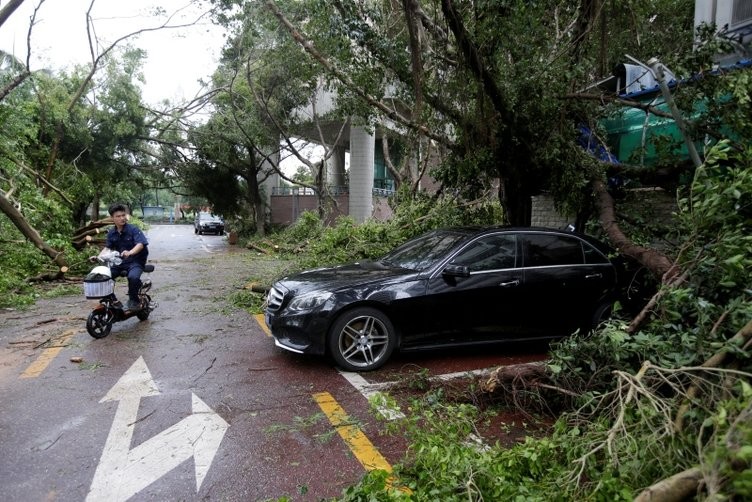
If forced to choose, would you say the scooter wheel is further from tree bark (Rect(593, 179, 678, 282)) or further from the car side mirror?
tree bark (Rect(593, 179, 678, 282))

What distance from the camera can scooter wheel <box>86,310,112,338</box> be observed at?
6059 millimetres

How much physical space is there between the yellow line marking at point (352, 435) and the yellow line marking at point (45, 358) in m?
3.02

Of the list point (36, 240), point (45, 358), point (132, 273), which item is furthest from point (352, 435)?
point (36, 240)

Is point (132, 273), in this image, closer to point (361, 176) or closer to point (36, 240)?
point (36, 240)

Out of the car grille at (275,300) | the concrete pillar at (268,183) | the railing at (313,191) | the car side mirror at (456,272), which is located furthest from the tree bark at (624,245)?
the concrete pillar at (268,183)

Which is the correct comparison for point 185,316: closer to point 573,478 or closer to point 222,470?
point 222,470

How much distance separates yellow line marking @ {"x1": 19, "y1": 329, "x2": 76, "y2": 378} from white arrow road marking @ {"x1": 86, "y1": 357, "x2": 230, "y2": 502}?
1.23 m

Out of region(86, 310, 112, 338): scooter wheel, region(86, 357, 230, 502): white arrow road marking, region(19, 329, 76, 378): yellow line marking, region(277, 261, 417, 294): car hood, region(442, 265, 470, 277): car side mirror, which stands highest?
region(442, 265, 470, 277): car side mirror

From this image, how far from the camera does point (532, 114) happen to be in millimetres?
7480

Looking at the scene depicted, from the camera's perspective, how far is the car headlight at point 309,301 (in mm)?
4820

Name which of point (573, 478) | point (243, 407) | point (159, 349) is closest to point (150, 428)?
point (243, 407)

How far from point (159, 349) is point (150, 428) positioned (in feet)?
7.27

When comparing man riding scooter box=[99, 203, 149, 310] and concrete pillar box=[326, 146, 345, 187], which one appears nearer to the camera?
man riding scooter box=[99, 203, 149, 310]

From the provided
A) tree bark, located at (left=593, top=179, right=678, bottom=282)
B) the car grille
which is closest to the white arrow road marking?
the car grille
